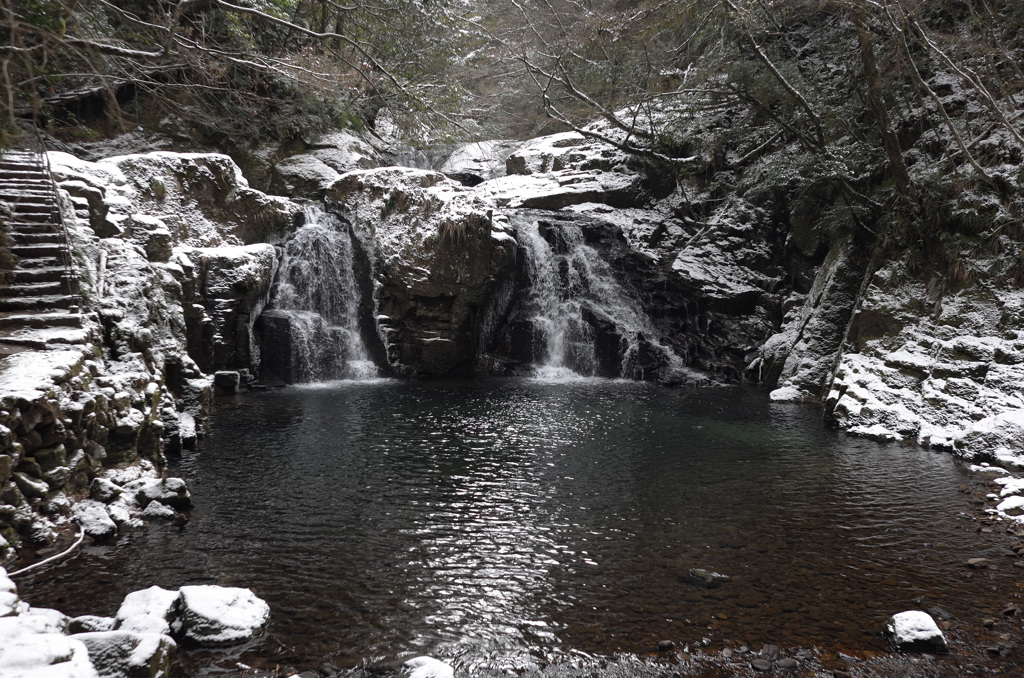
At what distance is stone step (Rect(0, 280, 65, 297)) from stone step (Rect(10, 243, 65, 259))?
607mm

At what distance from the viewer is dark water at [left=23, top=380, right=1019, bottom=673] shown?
504cm

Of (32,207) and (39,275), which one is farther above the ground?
(32,207)

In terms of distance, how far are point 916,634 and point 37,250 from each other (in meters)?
11.2

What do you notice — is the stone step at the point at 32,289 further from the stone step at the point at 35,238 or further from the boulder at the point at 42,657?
the boulder at the point at 42,657

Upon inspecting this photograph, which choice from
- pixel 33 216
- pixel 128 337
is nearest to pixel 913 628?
pixel 128 337

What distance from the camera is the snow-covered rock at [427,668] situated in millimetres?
4238

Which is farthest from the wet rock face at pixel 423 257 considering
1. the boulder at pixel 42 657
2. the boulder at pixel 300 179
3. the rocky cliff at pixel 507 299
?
the boulder at pixel 42 657

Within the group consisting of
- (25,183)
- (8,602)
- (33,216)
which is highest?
(25,183)

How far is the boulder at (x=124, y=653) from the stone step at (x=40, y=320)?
5.27 m

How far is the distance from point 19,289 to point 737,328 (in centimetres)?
1766

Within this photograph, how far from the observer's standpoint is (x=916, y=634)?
4727 millimetres

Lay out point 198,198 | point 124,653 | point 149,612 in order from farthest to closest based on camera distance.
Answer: point 198,198, point 149,612, point 124,653

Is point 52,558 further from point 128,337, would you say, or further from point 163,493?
point 128,337

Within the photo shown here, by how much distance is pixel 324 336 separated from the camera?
57.9 feet
